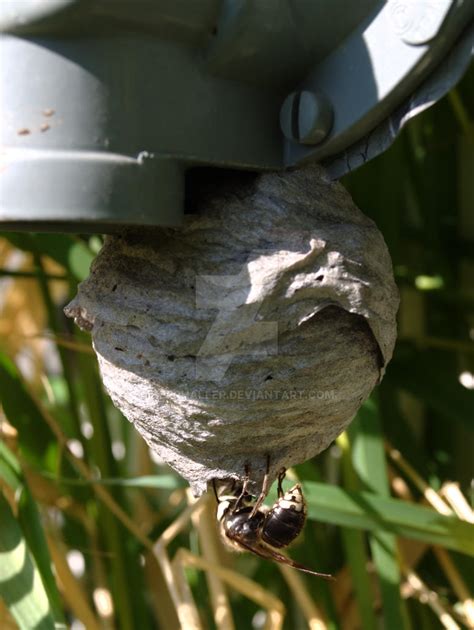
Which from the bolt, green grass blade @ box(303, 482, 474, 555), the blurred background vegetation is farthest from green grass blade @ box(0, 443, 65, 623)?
the bolt

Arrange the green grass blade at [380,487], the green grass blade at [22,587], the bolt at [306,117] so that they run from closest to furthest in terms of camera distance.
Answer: the bolt at [306,117]
the green grass blade at [22,587]
the green grass blade at [380,487]

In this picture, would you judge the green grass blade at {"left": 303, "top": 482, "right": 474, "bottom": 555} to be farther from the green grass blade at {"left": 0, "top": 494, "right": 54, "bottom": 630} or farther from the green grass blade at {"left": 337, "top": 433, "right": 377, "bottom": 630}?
A: the green grass blade at {"left": 0, "top": 494, "right": 54, "bottom": 630}

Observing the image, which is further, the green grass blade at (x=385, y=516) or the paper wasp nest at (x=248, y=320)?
the green grass blade at (x=385, y=516)

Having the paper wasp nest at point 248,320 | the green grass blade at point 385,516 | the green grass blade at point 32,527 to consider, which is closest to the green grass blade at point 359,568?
the green grass blade at point 385,516

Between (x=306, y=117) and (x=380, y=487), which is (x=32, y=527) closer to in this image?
(x=380, y=487)

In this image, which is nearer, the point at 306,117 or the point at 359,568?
the point at 306,117

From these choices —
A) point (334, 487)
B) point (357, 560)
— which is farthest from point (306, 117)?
point (357, 560)

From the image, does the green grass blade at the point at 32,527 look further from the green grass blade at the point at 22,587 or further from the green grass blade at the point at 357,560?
the green grass blade at the point at 357,560
